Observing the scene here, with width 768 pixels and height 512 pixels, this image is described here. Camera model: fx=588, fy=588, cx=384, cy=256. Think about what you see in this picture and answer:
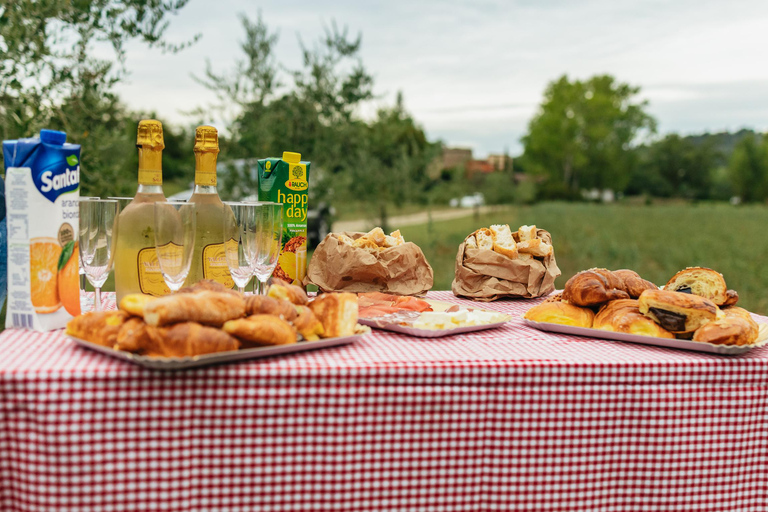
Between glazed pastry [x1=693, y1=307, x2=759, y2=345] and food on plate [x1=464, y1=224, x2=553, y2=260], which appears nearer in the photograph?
glazed pastry [x1=693, y1=307, x2=759, y2=345]

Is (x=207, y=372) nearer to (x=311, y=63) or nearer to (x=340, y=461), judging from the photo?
(x=340, y=461)

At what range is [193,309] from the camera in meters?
1.23

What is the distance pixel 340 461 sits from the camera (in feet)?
4.20

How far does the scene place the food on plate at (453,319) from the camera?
1679 mm

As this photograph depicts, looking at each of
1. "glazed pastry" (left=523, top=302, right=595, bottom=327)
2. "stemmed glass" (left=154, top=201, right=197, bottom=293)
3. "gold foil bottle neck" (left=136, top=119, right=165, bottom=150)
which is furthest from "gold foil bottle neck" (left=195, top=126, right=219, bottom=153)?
"glazed pastry" (left=523, top=302, right=595, bottom=327)

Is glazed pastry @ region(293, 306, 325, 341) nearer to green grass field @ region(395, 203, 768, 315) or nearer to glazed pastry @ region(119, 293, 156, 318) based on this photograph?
glazed pastry @ region(119, 293, 156, 318)

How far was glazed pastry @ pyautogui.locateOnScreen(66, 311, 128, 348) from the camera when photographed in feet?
4.29

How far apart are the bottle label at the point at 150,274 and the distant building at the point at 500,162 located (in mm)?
24272

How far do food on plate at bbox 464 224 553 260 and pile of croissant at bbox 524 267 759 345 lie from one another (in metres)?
0.40

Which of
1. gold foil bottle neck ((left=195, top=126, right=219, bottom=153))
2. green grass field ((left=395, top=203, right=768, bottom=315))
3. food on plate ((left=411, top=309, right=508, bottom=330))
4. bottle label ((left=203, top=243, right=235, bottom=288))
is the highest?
gold foil bottle neck ((left=195, top=126, right=219, bottom=153))

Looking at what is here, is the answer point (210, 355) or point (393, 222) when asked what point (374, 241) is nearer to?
point (210, 355)

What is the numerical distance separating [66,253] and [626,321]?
1527 mm

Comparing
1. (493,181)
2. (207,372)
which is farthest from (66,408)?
(493,181)

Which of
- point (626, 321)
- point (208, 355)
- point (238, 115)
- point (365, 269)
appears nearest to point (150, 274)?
point (208, 355)
